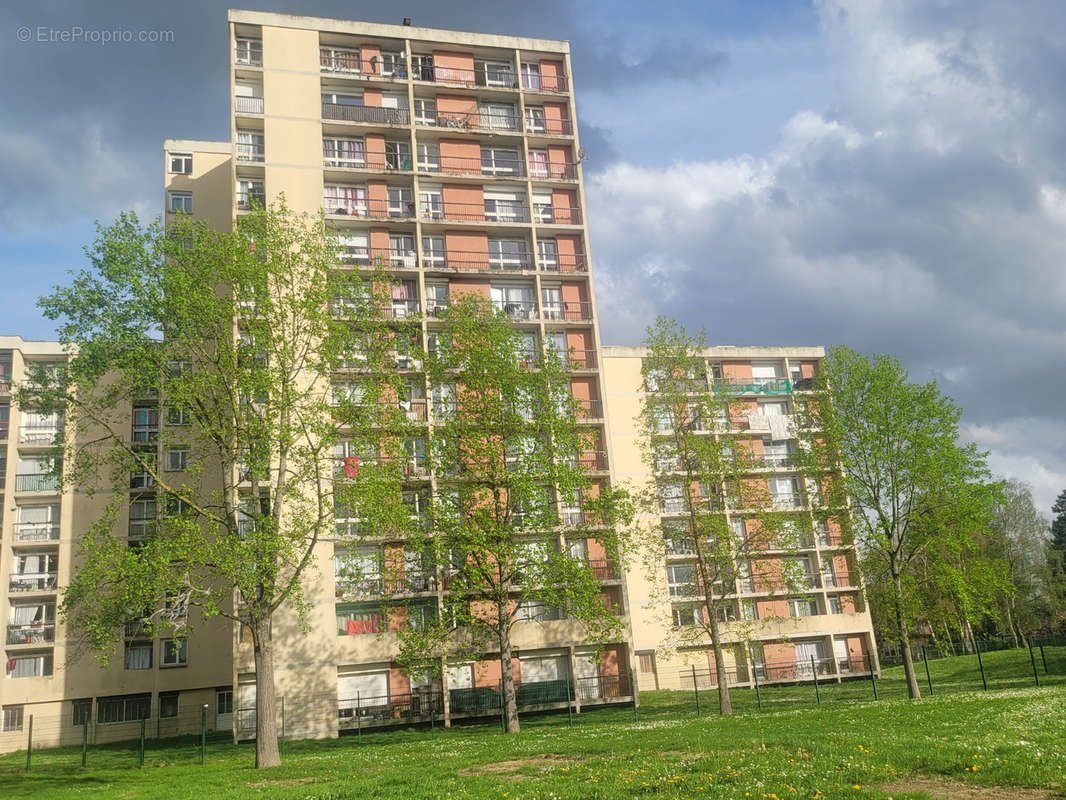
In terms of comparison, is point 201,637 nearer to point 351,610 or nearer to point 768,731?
point 351,610

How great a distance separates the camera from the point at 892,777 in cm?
1355

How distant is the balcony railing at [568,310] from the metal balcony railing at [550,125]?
10995 millimetres

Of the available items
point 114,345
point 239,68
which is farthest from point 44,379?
point 239,68

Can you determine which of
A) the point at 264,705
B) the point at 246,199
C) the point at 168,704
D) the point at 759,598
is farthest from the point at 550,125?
the point at 168,704

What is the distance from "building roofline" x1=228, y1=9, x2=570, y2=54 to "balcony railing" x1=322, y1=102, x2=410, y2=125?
4.40 m

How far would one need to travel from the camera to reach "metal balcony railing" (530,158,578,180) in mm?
52219

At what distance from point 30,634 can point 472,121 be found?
1688 inches

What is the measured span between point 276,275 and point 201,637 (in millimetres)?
33361

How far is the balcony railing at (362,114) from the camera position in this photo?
49375 millimetres

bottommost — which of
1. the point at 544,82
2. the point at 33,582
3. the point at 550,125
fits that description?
the point at 33,582

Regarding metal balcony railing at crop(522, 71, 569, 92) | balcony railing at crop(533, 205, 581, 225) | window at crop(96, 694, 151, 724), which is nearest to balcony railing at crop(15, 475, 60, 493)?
window at crop(96, 694, 151, 724)

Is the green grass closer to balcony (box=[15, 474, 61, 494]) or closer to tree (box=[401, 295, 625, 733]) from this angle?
tree (box=[401, 295, 625, 733])

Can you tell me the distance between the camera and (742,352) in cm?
6862

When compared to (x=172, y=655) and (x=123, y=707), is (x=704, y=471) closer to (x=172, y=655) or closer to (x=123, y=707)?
(x=172, y=655)
